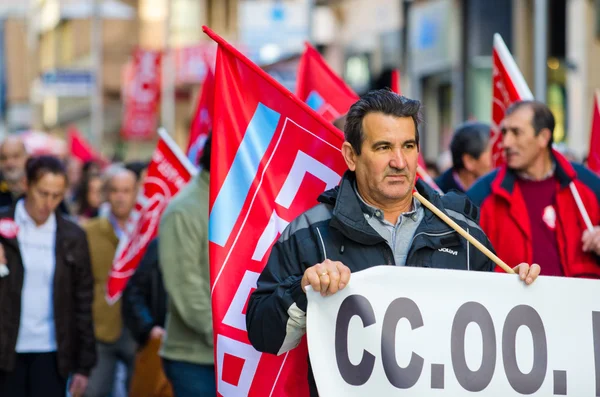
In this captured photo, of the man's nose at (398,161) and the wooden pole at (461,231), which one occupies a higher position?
→ the man's nose at (398,161)

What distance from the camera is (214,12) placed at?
40781 mm

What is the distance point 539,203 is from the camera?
626 centimetres

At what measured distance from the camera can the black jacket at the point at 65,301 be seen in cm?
692

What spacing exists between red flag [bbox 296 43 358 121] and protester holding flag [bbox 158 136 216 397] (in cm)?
110

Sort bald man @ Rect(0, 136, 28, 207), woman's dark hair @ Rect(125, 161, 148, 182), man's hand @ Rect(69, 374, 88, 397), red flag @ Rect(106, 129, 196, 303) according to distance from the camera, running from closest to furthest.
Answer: man's hand @ Rect(69, 374, 88, 397), red flag @ Rect(106, 129, 196, 303), bald man @ Rect(0, 136, 28, 207), woman's dark hair @ Rect(125, 161, 148, 182)

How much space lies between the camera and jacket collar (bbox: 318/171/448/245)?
414 centimetres

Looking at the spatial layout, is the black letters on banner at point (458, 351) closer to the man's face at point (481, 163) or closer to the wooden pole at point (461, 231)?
the wooden pole at point (461, 231)

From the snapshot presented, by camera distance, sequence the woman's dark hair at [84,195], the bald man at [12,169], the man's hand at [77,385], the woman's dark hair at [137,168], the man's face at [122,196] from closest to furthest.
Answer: the man's hand at [77,385]
the bald man at [12,169]
the man's face at [122,196]
the woman's dark hair at [137,168]
the woman's dark hair at [84,195]

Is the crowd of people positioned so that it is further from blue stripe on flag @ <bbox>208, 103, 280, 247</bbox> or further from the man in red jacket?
blue stripe on flag @ <bbox>208, 103, 280, 247</bbox>

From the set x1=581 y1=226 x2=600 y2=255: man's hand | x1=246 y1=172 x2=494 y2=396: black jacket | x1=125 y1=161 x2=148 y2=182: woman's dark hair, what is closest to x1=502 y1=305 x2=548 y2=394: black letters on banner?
x1=246 y1=172 x2=494 y2=396: black jacket

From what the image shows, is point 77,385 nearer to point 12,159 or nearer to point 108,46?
point 12,159

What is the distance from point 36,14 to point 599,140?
65.1 meters

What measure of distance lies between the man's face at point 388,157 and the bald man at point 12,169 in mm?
5245

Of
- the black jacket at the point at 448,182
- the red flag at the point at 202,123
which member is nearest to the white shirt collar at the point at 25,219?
the red flag at the point at 202,123
